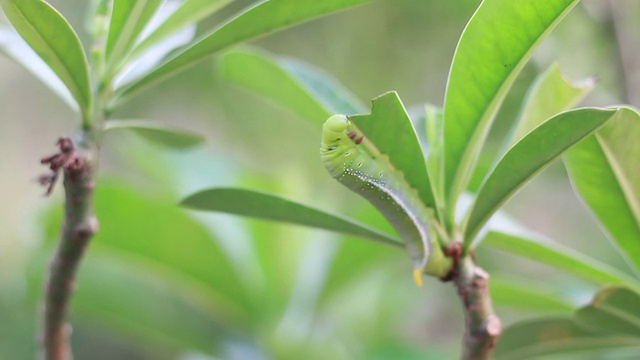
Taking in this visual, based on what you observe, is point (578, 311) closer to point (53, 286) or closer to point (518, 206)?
point (53, 286)

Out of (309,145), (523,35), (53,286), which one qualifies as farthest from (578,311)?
(309,145)

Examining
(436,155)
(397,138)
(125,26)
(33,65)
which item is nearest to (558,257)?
(436,155)

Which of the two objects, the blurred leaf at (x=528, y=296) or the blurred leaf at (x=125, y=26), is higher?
the blurred leaf at (x=125, y=26)

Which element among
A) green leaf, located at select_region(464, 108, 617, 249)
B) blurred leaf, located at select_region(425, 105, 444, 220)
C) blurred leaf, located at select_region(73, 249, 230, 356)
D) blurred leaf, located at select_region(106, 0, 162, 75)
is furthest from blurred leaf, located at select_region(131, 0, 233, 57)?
blurred leaf, located at select_region(73, 249, 230, 356)

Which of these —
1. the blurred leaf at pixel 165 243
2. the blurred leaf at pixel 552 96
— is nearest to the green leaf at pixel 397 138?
the blurred leaf at pixel 552 96

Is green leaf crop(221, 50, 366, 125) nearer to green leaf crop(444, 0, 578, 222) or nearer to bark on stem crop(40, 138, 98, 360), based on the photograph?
green leaf crop(444, 0, 578, 222)

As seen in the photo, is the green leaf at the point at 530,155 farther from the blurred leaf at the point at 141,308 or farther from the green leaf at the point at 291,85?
the blurred leaf at the point at 141,308
